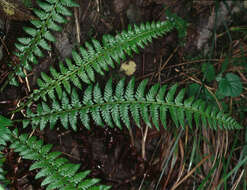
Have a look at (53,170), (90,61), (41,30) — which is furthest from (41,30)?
(53,170)

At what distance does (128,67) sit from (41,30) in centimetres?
114

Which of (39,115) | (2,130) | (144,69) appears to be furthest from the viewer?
(144,69)

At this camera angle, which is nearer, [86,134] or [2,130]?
[2,130]

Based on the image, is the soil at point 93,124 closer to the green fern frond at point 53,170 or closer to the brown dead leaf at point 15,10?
the brown dead leaf at point 15,10

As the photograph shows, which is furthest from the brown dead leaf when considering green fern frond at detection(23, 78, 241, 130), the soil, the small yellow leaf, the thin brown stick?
the thin brown stick

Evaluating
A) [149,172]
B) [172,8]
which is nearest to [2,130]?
[149,172]

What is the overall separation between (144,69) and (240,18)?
1.59 metres

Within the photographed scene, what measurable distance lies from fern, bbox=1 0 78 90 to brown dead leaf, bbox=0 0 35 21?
0.72ft

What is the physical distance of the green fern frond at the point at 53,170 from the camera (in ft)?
6.40

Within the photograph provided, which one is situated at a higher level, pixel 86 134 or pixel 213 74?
pixel 213 74

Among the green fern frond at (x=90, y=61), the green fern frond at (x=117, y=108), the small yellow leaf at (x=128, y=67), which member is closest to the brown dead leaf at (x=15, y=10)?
the green fern frond at (x=90, y=61)

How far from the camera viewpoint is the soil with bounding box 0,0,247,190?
2574mm

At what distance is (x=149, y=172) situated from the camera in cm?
291

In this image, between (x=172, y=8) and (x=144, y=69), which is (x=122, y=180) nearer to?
(x=144, y=69)
